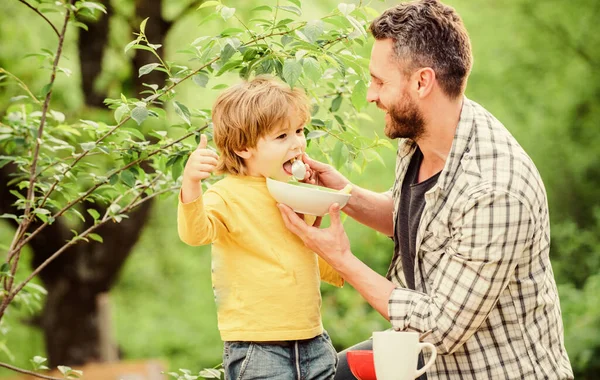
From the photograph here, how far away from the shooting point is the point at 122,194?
2670 millimetres

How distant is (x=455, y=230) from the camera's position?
218 centimetres

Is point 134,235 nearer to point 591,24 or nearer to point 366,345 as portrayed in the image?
point 366,345

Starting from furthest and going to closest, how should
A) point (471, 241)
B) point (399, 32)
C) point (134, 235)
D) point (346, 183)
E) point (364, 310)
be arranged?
1. point (364, 310)
2. point (134, 235)
3. point (346, 183)
4. point (399, 32)
5. point (471, 241)

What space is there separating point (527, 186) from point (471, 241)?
0.22m

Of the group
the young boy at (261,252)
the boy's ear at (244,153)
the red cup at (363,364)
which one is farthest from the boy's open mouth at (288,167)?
the red cup at (363,364)

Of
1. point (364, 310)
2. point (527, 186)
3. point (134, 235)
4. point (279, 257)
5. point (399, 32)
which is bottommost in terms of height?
point (364, 310)

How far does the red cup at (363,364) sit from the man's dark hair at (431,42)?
82 centimetres

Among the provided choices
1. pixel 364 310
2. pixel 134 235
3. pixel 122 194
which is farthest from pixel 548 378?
pixel 364 310

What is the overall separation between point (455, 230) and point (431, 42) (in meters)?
0.57

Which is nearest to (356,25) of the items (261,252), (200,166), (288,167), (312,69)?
(312,69)

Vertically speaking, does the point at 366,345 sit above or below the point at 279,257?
below

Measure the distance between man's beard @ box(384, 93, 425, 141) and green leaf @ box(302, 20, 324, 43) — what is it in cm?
42

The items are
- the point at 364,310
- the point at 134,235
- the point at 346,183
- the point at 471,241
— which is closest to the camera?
the point at 471,241

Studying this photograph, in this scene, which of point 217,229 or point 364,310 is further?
point 364,310
